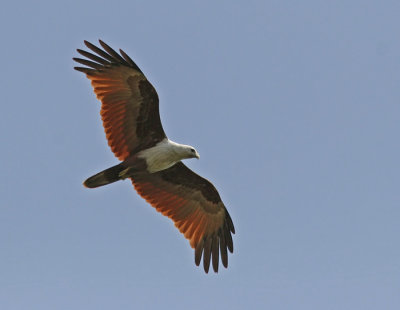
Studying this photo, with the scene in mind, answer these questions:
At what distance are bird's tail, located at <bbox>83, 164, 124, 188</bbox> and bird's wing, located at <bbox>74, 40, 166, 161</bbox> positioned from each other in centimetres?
78

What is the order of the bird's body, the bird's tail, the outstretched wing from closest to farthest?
the bird's tail < the bird's body < the outstretched wing

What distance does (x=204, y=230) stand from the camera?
20.7 metres

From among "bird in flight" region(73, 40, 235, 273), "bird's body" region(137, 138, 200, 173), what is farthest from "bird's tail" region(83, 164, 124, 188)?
"bird's body" region(137, 138, 200, 173)

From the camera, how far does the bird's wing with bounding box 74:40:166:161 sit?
18859 mm

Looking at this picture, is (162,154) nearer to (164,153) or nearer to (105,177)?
(164,153)

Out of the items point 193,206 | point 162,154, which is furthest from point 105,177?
point 193,206

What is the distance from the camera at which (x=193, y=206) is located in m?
20.8

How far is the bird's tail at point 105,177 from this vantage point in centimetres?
1847

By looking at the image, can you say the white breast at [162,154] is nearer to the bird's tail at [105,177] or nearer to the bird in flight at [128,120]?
the bird in flight at [128,120]


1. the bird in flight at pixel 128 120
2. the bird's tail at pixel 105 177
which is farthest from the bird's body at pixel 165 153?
the bird's tail at pixel 105 177

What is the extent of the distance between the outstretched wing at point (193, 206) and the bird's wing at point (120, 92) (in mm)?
1426

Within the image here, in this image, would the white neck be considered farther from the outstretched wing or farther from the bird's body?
the outstretched wing

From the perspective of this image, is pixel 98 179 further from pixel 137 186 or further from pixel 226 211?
pixel 226 211

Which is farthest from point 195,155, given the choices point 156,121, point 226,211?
point 226,211
